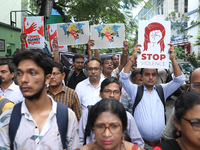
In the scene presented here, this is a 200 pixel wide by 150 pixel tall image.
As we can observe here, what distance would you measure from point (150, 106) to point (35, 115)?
179 centimetres

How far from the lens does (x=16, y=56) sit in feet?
6.58

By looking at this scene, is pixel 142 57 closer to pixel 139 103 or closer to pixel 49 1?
pixel 139 103

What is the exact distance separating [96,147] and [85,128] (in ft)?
1.96

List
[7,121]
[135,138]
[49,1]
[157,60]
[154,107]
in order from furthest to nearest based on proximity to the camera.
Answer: [49,1]
[157,60]
[154,107]
[135,138]
[7,121]

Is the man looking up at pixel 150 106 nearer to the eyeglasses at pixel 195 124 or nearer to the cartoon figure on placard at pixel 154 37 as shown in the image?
the cartoon figure on placard at pixel 154 37

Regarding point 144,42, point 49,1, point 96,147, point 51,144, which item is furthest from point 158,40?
point 49,1

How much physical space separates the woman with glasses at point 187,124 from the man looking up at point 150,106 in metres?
1.29

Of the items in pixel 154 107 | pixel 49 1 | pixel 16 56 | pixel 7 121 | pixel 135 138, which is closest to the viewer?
pixel 7 121

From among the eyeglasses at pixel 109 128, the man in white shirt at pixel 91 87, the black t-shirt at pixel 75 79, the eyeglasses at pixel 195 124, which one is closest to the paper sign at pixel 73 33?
the black t-shirt at pixel 75 79

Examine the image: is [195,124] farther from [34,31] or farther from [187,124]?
[34,31]

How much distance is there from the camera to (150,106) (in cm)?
325

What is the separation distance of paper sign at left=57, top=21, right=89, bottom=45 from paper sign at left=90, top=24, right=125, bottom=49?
244 millimetres

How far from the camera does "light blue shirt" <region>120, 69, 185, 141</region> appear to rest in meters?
3.15

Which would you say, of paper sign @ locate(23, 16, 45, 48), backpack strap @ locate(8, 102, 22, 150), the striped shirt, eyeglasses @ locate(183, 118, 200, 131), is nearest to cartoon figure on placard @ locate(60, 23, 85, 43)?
paper sign @ locate(23, 16, 45, 48)
